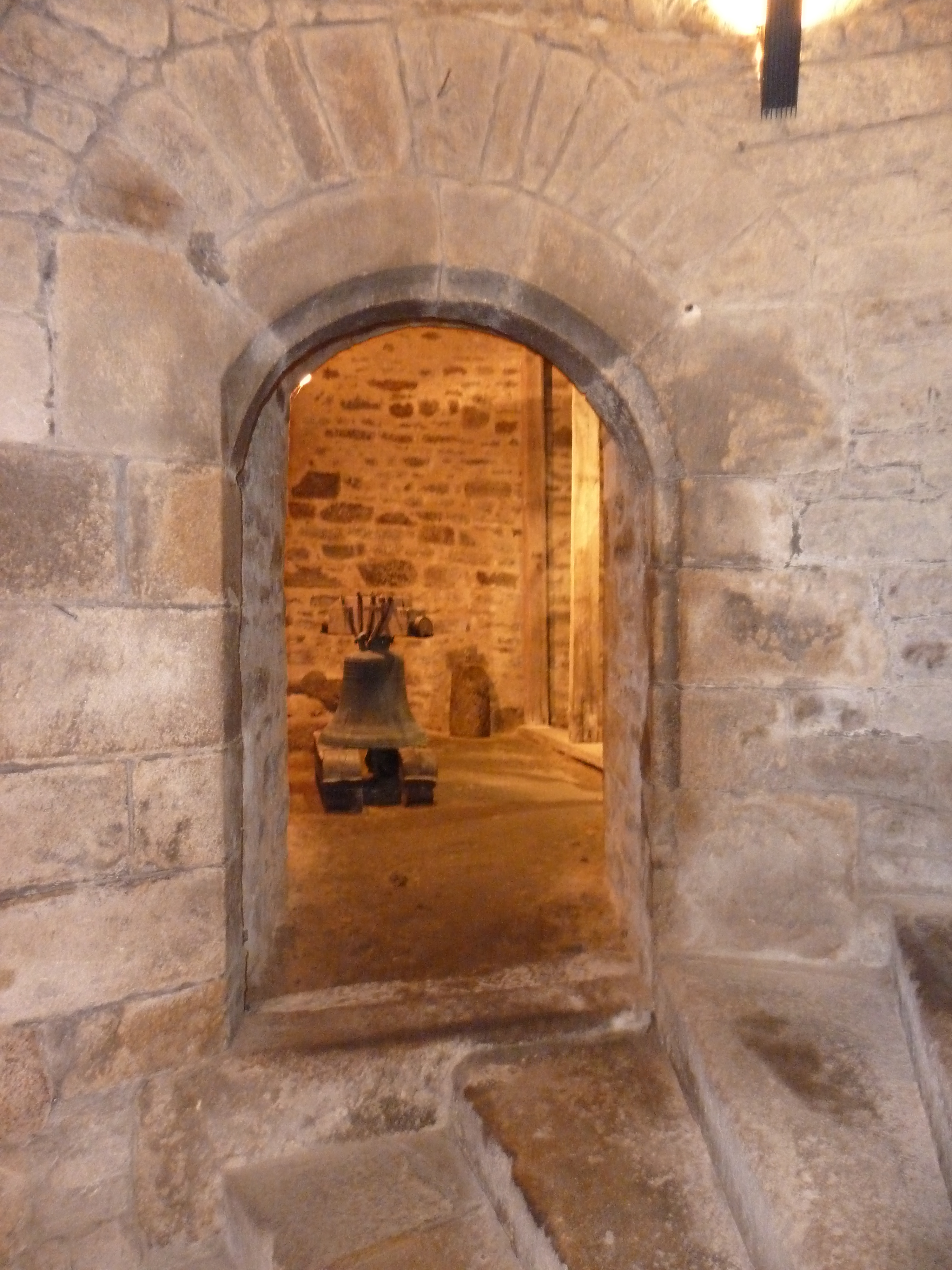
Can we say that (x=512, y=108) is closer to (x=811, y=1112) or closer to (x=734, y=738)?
(x=734, y=738)

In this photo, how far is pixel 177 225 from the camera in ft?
5.60

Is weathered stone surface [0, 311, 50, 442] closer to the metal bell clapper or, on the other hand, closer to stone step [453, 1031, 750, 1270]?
stone step [453, 1031, 750, 1270]

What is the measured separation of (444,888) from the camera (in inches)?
107

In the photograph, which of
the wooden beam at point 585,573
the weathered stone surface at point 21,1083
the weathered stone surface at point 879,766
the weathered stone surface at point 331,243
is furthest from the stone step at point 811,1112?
the wooden beam at point 585,573

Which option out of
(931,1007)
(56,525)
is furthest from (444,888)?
(56,525)

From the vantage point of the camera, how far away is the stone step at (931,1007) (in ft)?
4.35

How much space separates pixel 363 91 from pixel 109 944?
194 centimetres

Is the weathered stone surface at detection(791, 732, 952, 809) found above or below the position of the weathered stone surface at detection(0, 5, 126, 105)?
below

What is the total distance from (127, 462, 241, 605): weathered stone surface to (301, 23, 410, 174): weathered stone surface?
2.63 ft

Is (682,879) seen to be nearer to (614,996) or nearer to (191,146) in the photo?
(614,996)

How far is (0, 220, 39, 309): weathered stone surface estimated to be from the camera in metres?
1.59

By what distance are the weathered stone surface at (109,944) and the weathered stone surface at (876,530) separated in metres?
1.61

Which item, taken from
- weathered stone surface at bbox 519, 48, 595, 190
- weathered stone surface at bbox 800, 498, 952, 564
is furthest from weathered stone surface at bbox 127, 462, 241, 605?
weathered stone surface at bbox 800, 498, 952, 564

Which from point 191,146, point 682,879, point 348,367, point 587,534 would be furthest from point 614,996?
point 348,367
